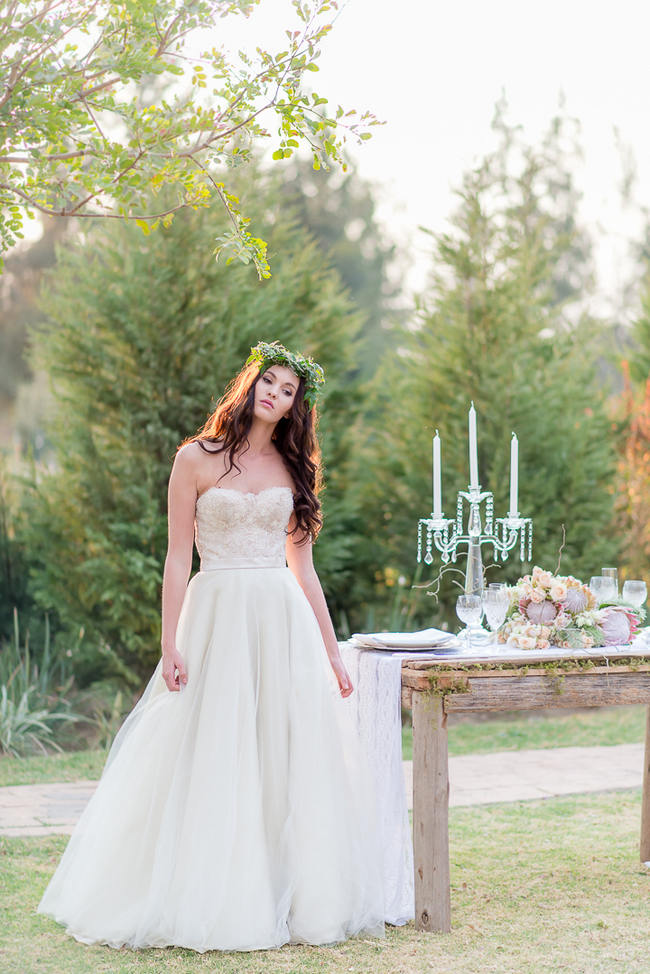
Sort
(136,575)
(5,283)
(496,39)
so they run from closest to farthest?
(136,575) < (496,39) < (5,283)

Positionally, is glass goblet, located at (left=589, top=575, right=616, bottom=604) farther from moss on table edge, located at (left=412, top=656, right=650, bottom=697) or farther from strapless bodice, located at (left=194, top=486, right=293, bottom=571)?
strapless bodice, located at (left=194, top=486, right=293, bottom=571)

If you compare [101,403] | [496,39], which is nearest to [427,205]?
[496,39]

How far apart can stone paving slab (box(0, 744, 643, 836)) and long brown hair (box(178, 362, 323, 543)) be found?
1.60 m

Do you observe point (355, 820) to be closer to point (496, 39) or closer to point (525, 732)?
point (525, 732)

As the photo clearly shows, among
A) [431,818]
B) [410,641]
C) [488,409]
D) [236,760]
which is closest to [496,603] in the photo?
[410,641]

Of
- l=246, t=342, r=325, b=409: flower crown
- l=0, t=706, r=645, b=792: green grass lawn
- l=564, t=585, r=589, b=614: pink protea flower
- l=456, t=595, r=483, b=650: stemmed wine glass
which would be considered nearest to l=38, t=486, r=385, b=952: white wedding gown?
l=246, t=342, r=325, b=409: flower crown

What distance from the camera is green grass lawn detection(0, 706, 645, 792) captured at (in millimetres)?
6707

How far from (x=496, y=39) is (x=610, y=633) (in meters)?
13.1

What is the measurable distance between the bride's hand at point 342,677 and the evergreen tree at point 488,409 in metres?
4.45

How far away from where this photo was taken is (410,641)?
412cm

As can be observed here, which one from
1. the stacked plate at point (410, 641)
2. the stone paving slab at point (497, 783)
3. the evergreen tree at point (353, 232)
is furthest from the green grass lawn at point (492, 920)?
the evergreen tree at point (353, 232)

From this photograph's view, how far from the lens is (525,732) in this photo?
26.3 ft

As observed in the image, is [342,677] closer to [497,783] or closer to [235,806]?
[235,806]

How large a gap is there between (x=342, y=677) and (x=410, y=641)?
0.28 m
